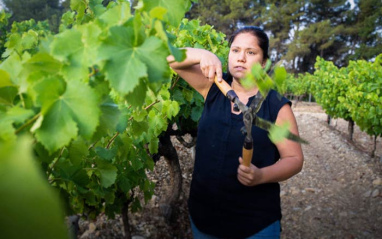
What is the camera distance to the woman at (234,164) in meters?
1.39

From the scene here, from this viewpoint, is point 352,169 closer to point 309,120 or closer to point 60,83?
point 309,120

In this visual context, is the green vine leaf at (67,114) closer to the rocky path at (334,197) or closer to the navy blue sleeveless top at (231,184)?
the navy blue sleeveless top at (231,184)

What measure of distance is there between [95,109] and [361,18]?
3796 centimetres

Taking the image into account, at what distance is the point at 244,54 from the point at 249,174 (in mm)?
734

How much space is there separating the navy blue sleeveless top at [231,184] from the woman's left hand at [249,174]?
7.2 inches

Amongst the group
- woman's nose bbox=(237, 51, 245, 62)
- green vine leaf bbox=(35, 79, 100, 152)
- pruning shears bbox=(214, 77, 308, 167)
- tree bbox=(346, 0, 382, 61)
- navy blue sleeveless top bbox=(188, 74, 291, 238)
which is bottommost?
navy blue sleeveless top bbox=(188, 74, 291, 238)

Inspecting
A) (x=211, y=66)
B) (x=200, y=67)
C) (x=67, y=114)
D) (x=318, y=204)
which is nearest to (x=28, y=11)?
(x=318, y=204)

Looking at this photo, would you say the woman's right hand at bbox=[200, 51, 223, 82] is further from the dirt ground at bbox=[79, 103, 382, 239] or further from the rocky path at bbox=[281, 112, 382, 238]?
the rocky path at bbox=[281, 112, 382, 238]

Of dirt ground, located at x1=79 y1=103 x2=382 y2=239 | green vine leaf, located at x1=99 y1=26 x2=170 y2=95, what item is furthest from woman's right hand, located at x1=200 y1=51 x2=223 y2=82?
dirt ground, located at x1=79 y1=103 x2=382 y2=239

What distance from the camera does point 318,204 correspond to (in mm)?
4742

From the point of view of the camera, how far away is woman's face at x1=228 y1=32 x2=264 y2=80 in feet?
5.17

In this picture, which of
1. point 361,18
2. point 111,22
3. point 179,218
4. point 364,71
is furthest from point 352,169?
point 361,18

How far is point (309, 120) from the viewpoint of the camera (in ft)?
38.8

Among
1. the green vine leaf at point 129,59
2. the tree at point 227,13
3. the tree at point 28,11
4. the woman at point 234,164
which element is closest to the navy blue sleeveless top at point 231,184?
the woman at point 234,164
